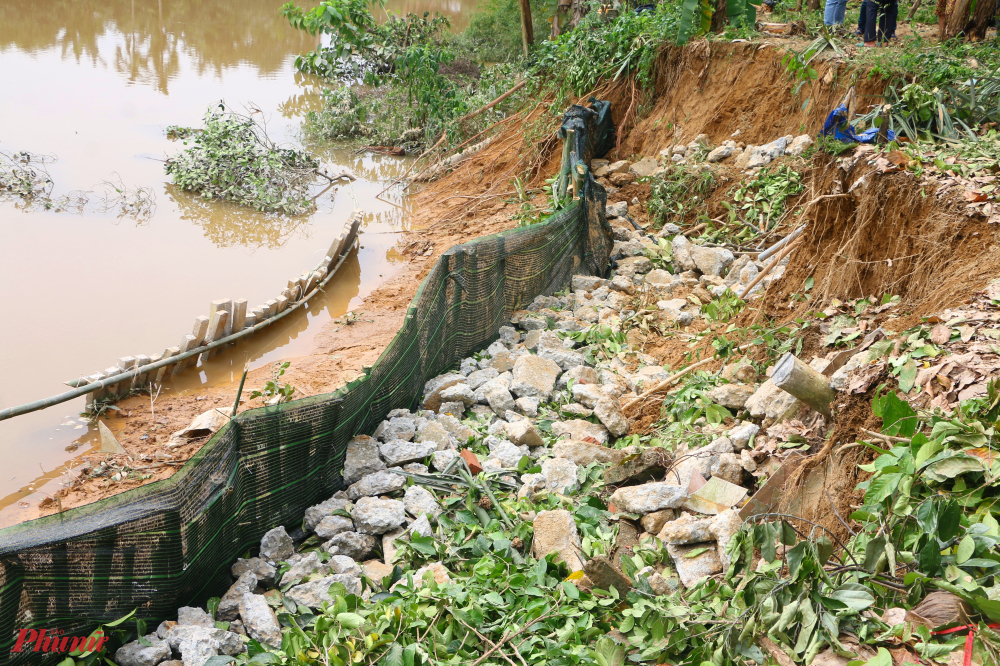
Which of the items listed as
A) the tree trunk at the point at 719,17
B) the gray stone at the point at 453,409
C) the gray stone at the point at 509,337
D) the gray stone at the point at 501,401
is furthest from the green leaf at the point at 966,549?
the tree trunk at the point at 719,17

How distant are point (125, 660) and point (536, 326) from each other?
4267mm

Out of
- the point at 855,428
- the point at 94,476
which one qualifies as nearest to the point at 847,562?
the point at 855,428

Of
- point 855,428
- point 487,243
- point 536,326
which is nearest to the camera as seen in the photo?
point 855,428

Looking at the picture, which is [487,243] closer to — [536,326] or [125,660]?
[536,326]

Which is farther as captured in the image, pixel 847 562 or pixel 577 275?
pixel 577 275

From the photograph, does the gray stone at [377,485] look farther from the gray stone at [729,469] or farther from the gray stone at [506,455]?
the gray stone at [729,469]

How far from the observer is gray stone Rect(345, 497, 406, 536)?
3580mm

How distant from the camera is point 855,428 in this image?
3125mm

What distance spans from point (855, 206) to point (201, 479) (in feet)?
15.4

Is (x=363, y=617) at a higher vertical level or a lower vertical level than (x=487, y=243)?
lower

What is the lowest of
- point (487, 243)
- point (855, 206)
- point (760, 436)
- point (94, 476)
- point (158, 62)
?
point (94, 476)

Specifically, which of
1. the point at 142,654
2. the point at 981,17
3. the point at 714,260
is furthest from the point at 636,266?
the point at 142,654

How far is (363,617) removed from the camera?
287 cm

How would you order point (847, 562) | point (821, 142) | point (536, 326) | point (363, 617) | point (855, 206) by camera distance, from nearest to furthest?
1. point (847, 562)
2. point (363, 617)
3. point (855, 206)
4. point (536, 326)
5. point (821, 142)
